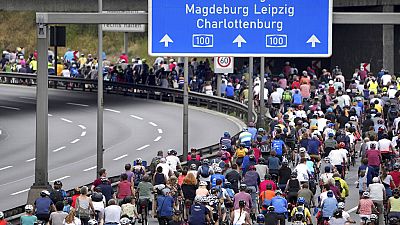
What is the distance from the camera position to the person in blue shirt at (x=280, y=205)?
89.3 ft

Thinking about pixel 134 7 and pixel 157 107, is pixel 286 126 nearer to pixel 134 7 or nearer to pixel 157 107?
pixel 157 107

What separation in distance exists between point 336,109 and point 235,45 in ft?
47.2

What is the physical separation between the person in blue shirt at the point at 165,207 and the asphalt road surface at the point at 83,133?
682 cm

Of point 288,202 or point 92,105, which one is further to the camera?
point 92,105

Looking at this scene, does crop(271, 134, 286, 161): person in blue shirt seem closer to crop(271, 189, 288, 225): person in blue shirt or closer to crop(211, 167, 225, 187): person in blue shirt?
crop(211, 167, 225, 187): person in blue shirt

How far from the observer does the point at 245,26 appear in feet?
96.1

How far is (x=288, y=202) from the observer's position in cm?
2952

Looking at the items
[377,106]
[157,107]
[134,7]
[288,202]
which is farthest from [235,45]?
[134,7]

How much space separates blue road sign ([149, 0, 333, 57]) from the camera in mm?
29125

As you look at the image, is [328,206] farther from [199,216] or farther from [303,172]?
[303,172]

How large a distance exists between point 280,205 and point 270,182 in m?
1.46

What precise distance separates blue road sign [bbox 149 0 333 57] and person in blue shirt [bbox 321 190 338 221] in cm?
339

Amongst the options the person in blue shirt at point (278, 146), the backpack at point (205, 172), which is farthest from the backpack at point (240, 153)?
the backpack at point (205, 172)

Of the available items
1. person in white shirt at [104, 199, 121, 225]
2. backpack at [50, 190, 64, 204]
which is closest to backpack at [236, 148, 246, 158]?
backpack at [50, 190, 64, 204]
